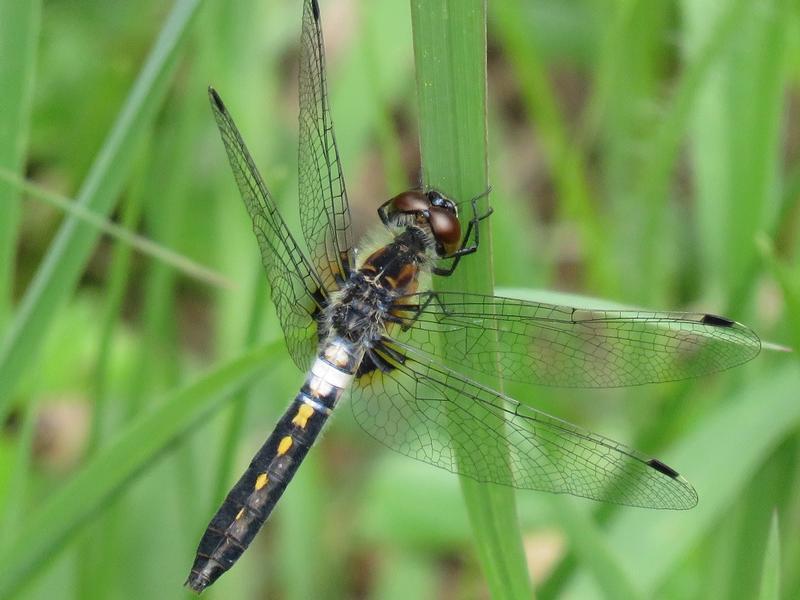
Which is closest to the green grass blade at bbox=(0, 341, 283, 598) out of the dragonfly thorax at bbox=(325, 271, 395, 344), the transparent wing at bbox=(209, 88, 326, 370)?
the transparent wing at bbox=(209, 88, 326, 370)

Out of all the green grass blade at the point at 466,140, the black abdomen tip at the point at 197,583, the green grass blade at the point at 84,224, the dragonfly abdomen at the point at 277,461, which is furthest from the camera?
the dragonfly abdomen at the point at 277,461

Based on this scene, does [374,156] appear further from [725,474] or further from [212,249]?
[725,474]

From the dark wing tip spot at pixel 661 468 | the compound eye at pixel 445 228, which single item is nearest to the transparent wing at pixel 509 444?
the dark wing tip spot at pixel 661 468

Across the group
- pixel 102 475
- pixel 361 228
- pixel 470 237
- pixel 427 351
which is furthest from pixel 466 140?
pixel 361 228

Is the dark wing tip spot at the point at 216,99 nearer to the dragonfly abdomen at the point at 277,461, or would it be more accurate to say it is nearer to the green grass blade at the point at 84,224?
the green grass blade at the point at 84,224

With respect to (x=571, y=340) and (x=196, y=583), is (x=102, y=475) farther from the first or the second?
(x=571, y=340)

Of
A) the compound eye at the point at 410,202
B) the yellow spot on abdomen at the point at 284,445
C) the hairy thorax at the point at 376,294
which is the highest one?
the compound eye at the point at 410,202

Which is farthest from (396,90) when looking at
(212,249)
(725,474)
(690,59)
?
(725,474)
